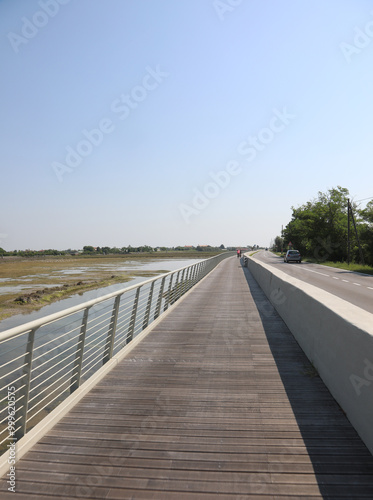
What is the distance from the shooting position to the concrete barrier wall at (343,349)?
3.19m

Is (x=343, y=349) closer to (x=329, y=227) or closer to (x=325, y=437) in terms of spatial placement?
(x=325, y=437)

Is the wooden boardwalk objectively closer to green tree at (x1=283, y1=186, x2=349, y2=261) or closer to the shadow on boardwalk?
the shadow on boardwalk

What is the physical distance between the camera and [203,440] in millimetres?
3307

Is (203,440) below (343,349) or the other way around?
below

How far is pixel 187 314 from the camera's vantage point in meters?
10.2

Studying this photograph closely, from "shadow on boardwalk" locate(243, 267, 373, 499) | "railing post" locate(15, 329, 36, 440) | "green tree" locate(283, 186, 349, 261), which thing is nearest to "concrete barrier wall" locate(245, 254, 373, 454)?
"shadow on boardwalk" locate(243, 267, 373, 499)

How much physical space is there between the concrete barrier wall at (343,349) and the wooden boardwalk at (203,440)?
17cm

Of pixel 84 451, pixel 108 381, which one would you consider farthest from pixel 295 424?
pixel 108 381

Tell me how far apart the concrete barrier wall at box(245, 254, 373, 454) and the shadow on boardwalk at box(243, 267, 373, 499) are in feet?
0.36

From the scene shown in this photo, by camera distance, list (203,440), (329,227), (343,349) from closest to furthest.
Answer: (203,440) → (343,349) → (329,227)

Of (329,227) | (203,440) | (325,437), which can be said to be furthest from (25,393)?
(329,227)

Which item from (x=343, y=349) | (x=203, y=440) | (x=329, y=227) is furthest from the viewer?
(x=329, y=227)

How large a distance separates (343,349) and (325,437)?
955 mm

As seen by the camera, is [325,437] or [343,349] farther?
[343,349]
